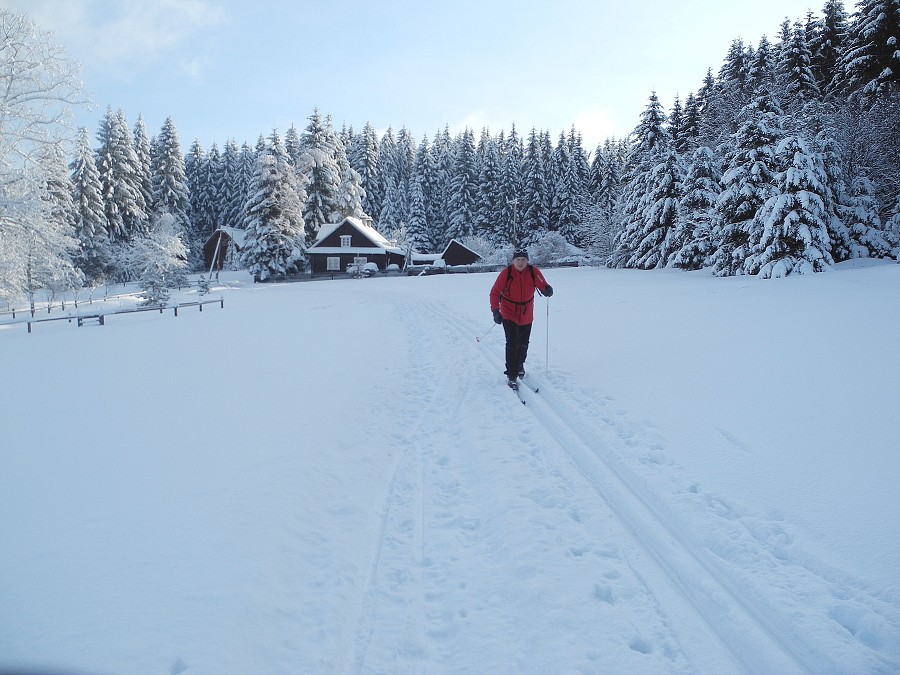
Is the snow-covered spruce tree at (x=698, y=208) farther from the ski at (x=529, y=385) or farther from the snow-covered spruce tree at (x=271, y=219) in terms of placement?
the snow-covered spruce tree at (x=271, y=219)

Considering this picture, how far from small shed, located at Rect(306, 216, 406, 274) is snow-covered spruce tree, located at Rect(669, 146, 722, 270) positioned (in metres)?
28.8

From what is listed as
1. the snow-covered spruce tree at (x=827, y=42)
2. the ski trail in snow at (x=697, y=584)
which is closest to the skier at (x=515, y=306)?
the ski trail in snow at (x=697, y=584)

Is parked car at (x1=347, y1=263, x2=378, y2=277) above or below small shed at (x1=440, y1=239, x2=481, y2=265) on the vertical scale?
below

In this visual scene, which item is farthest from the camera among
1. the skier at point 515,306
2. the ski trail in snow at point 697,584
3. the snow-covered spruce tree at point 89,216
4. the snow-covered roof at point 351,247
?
the snow-covered roof at point 351,247

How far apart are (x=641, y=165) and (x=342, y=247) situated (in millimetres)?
28266

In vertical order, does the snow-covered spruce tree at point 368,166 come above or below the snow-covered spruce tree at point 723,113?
above

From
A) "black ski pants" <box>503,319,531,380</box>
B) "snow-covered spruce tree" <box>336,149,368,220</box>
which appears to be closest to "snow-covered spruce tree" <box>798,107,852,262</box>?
"black ski pants" <box>503,319,531,380</box>

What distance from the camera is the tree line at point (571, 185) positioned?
19.0 m

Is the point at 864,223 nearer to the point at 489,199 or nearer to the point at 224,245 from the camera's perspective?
the point at 489,199

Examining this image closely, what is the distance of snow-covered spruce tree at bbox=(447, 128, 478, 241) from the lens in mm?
61219

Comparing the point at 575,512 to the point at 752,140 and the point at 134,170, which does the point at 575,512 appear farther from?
the point at 134,170

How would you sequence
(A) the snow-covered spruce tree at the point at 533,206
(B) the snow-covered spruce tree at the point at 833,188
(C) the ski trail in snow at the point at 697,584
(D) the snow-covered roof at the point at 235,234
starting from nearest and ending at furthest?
1. (C) the ski trail in snow at the point at 697,584
2. (B) the snow-covered spruce tree at the point at 833,188
3. (D) the snow-covered roof at the point at 235,234
4. (A) the snow-covered spruce tree at the point at 533,206

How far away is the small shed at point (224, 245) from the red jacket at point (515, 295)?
4876cm

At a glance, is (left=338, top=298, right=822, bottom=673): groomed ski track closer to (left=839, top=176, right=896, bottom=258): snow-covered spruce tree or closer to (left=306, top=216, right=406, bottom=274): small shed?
(left=839, top=176, right=896, bottom=258): snow-covered spruce tree
